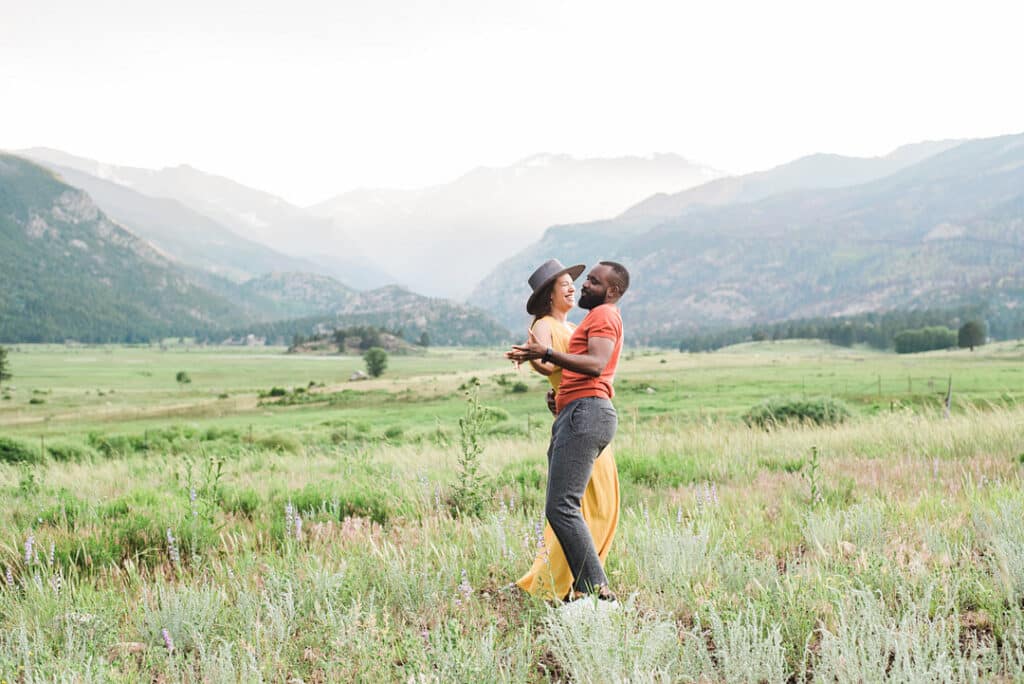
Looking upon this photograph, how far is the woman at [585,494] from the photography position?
4.25 meters

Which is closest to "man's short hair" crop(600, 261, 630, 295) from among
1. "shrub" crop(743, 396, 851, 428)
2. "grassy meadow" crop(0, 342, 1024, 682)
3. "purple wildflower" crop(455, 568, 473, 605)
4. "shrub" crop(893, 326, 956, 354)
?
"grassy meadow" crop(0, 342, 1024, 682)

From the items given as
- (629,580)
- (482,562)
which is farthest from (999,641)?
(482,562)

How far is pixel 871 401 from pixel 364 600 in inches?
1514

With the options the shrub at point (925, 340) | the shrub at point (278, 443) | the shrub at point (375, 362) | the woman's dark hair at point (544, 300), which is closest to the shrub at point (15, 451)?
the shrub at point (278, 443)

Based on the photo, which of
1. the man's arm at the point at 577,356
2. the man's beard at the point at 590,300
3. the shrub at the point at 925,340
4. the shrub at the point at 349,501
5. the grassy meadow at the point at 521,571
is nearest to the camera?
the grassy meadow at the point at 521,571

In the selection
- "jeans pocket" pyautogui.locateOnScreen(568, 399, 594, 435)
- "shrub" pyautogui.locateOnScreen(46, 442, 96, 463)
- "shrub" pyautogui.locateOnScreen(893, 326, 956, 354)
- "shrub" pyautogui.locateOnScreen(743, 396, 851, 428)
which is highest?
"jeans pocket" pyautogui.locateOnScreen(568, 399, 594, 435)

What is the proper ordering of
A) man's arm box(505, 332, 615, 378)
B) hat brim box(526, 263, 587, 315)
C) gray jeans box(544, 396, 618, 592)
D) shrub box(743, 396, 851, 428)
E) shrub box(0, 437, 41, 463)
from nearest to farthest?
man's arm box(505, 332, 615, 378)
gray jeans box(544, 396, 618, 592)
hat brim box(526, 263, 587, 315)
shrub box(0, 437, 41, 463)
shrub box(743, 396, 851, 428)

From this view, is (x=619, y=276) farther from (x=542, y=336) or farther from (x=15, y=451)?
(x=15, y=451)

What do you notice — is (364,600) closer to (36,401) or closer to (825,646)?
(825,646)

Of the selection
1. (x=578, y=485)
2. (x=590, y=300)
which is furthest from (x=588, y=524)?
(x=590, y=300)

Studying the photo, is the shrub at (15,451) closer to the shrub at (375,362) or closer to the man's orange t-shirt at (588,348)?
the man's orange t-shirt at (588,348)

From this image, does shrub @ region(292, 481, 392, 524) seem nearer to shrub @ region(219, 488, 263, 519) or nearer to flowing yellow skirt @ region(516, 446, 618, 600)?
shrub @ region(219, 488, 263, 519)

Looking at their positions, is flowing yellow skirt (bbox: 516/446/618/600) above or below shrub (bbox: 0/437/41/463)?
above

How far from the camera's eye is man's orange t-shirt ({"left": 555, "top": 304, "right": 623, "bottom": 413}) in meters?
4.03
